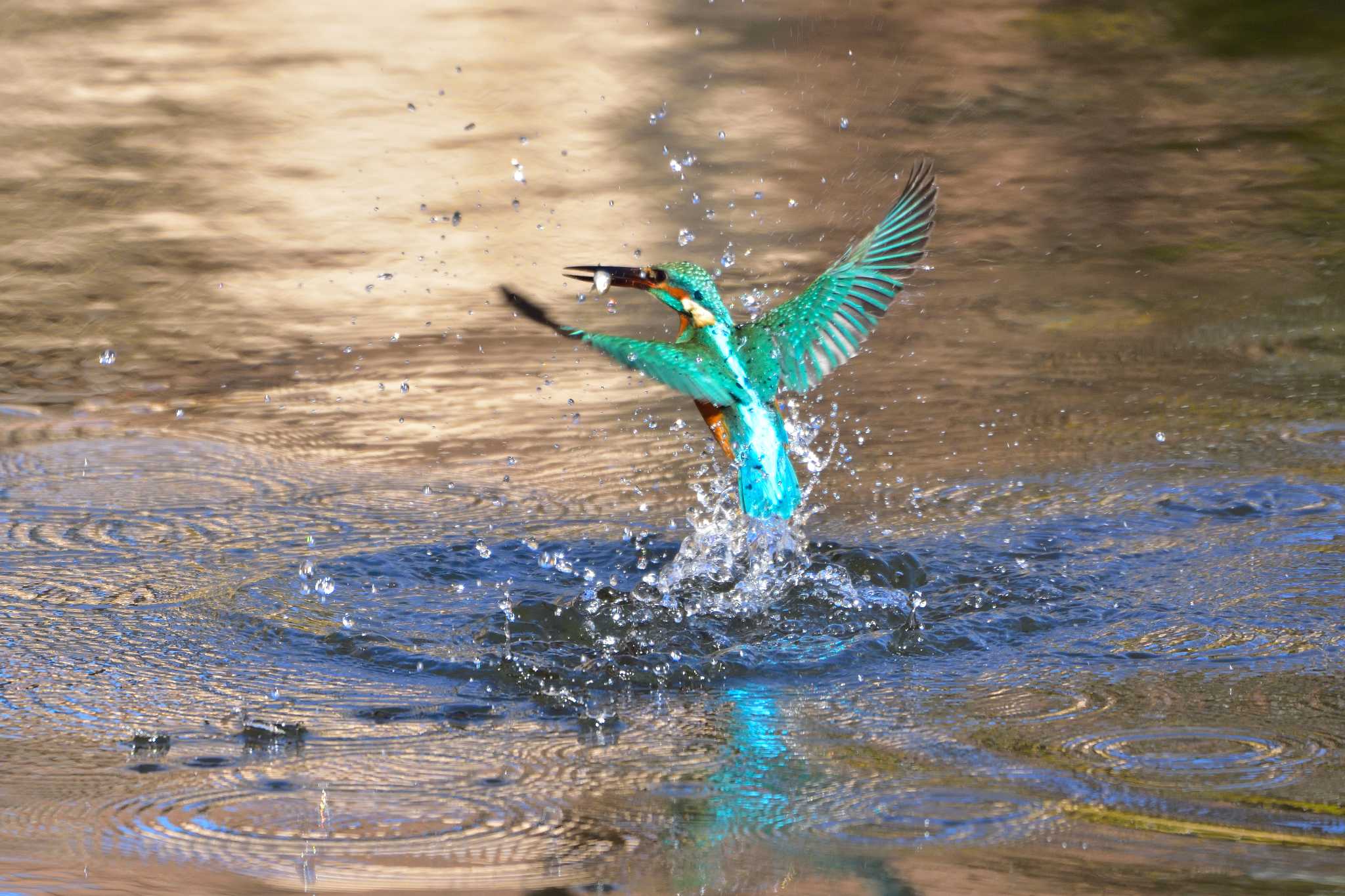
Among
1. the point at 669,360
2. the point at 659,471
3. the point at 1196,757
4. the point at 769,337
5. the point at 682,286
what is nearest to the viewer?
the point at 1196,757

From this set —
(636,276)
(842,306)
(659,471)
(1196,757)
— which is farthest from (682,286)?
(1196,757)

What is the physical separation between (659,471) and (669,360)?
137 cm

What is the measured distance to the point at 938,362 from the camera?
581cm

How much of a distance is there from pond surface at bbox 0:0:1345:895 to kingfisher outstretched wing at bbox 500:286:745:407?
19.9 inches

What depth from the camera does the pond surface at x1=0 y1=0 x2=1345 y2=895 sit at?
109 inches

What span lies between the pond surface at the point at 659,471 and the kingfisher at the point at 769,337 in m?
0.27

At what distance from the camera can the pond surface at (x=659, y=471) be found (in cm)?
276

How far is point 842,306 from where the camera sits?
4176 mm

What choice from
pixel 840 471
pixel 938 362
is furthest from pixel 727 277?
pixel 840 471

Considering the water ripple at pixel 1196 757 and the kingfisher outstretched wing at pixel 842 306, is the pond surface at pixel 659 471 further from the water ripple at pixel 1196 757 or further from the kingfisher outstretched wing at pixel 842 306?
the kingfisher outstretched wing at pixel 842 306

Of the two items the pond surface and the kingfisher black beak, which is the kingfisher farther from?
the pond surface

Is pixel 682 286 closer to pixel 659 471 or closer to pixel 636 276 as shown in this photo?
pixel 636 276

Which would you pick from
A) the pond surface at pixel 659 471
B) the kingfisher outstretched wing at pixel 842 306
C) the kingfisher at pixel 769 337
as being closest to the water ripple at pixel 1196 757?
the pond surface at pixel 659 471

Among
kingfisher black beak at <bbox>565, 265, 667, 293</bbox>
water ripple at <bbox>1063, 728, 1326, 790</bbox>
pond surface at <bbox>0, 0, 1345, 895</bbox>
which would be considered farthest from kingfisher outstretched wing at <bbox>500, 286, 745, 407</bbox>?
water ripple at <bbox>1063, 728, 1326, 790</bbox>
